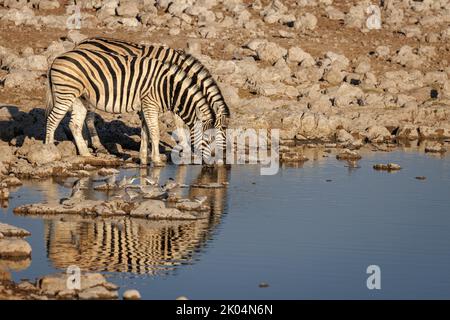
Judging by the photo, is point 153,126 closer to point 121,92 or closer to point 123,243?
point 121,92

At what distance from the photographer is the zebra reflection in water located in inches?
607

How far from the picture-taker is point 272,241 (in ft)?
56.4

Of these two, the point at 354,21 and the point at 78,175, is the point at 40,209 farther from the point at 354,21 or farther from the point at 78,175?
the point at 354,21

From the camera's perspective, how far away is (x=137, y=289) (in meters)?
14.2

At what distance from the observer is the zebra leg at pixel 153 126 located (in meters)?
23.5

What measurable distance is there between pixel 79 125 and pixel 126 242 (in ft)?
24.9

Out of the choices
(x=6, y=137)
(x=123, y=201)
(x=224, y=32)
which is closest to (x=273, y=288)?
(x=123, y=201)

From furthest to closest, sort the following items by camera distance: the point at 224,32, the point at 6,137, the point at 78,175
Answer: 1. the point at 224,32
2. the point at 6,137
3. the point at 78,175

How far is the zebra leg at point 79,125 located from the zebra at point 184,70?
0.86 m

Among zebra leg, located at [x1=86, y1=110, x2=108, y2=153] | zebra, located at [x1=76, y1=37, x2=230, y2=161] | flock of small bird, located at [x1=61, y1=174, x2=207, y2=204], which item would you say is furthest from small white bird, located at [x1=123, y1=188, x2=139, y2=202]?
zebra leg, located at [x1=86, y1=110, x2=108, y2=153]

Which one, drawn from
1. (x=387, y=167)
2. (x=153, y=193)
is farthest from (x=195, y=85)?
(x=153, y=193)

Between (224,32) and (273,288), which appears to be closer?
(273,288)

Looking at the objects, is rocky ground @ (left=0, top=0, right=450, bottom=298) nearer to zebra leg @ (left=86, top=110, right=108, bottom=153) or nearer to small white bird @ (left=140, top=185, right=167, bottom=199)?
zebra leg @ (left=86, top=110, right=108, bottom=153)

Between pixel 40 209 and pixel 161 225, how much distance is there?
2002 mm
